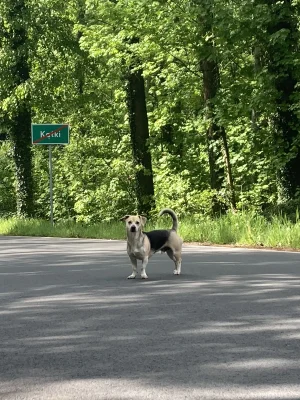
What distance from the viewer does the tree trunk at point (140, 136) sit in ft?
113

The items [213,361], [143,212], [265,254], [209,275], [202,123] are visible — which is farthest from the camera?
[143,212]

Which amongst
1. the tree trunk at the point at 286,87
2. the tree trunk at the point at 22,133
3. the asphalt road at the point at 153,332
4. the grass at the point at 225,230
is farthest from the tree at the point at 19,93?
the asphalt road at the point at 153,332

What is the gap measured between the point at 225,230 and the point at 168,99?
20.6 m

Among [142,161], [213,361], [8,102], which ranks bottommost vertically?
[213,361]

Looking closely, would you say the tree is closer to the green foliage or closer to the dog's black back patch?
the green foliage

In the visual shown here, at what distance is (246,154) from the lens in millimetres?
36188

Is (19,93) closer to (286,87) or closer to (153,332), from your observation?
(286,87)

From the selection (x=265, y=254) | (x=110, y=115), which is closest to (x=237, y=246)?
(x=265, y=254)

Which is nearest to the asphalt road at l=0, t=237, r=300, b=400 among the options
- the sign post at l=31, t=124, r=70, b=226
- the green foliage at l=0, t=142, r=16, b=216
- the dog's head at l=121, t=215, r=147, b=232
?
the dog's head at l=121, t=215, r=147, b=232

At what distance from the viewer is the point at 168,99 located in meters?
42.7

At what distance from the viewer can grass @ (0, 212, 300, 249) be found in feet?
67.4

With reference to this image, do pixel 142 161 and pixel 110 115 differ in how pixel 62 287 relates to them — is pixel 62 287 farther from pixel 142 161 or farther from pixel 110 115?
pixel 110 115

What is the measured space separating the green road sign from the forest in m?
3.53

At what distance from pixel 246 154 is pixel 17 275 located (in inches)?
852
